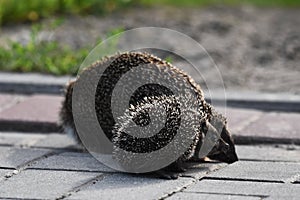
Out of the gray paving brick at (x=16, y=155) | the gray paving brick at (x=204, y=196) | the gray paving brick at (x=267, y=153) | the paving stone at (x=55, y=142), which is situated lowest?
the gray paving brick at (x=204, y=196)

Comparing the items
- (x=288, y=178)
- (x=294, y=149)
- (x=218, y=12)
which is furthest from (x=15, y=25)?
(x=288, y=178)

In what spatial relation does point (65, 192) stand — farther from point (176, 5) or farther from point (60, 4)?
point (176, 5)

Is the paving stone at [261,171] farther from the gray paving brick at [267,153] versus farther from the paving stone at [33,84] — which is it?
the paving stone at [33,84]

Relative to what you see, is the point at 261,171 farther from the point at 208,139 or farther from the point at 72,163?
the point at 72,163

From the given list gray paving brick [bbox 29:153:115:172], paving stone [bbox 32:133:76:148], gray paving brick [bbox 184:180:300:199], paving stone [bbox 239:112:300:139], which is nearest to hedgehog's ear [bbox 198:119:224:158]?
gray paving brick [bbox 184:180:300:199]

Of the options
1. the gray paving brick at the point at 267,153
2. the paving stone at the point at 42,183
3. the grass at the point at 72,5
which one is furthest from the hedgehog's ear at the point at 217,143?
the grass at the point at 72,5

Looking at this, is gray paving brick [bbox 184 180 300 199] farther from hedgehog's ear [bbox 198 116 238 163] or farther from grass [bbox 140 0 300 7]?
grass [bbox 140 0 300 7]

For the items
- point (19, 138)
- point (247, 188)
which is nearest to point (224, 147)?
point (247, 188)
